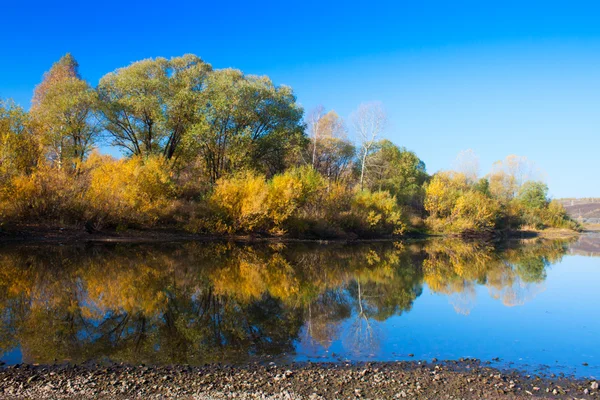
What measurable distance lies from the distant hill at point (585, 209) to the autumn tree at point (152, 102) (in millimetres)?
99794

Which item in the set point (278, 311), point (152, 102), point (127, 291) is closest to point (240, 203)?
point (152, 102)

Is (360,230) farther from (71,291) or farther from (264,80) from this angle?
(71,291)

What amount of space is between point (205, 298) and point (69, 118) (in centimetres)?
2752

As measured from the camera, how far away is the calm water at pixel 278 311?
27.6 ft

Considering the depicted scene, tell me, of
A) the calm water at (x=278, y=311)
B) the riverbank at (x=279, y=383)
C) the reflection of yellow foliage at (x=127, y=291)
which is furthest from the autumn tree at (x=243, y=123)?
the riverbank at (x=279, y=383)

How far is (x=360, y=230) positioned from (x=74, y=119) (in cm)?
2655

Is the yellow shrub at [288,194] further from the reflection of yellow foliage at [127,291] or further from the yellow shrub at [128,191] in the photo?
the reflection of yellow foliage at [127,291]

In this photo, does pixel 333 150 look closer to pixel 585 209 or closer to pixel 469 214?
pixel 469 214

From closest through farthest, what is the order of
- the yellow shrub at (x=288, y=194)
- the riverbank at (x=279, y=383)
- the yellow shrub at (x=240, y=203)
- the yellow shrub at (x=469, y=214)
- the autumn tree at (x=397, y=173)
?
the riverbank at (x=279, y=383) < the yellow shrub at (x=240, y=203) < the yellow shrub at (x=288, y=194) < the yellow shrub at (x=469, y=214) < the autumn tree at (x=397, y=173)

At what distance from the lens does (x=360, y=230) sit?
39.8 meters

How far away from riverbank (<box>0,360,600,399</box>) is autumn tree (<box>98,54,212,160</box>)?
101 feet

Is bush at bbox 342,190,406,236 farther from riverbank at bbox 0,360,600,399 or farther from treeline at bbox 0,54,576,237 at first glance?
riverbank at bbox 0,360,600,399

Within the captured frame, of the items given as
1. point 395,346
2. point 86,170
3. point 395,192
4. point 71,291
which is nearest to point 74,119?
point 86,170

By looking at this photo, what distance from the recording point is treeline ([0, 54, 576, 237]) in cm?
2600
